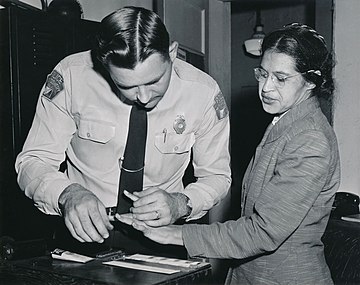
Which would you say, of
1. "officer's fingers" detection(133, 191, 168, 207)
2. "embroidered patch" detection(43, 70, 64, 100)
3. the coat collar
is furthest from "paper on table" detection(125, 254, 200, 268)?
"embroidered patch" detection(43, 70, 64, 100)

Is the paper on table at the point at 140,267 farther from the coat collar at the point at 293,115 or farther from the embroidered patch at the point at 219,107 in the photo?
the embroidered patch at the point at 219,107

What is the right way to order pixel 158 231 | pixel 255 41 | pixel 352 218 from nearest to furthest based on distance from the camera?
pixel 158 231, pixel 352 218, pixel 255 41

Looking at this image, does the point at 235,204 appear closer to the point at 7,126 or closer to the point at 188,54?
the point at 188,54

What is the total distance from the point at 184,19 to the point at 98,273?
2.44 metres

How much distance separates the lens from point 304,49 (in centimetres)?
161

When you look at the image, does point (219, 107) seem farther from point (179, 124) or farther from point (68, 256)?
point (68, 256)

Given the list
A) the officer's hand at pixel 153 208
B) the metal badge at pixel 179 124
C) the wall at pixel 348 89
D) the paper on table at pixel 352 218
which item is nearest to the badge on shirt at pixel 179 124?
the metal badge at pixel 179 124

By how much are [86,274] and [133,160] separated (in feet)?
1.92

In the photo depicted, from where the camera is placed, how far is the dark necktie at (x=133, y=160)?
173 cm

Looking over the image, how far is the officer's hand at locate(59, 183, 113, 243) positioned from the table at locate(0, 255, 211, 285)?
0.23 feet

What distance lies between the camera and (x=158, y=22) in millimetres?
1563

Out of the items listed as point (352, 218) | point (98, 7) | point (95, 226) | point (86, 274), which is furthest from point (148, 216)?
point (98, 7)

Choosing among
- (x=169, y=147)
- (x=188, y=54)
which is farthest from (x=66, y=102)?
(x=188, y=54)

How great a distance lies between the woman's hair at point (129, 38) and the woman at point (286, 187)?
1.22ft
